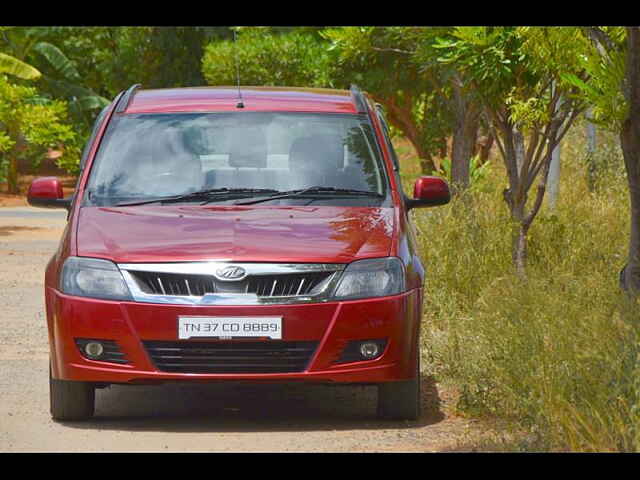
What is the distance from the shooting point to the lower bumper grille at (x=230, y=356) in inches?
296

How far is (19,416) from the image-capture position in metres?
8.26

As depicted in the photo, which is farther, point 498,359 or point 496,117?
point 496,117

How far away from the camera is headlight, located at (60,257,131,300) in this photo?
297 inches

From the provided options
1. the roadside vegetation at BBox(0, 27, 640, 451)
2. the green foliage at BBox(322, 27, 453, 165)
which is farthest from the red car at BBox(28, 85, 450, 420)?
the green foliage at BBox(322, 27, 453, 165)

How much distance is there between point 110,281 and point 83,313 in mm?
218

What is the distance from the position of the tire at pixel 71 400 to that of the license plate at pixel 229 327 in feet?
2.61

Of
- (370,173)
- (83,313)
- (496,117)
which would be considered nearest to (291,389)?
(370,173)

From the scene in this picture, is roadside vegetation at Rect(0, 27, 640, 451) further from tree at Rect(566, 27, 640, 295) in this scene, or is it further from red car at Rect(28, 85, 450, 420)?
red car at Rect(28, 85, 450, 420)

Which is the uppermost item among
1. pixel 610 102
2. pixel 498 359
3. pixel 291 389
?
pixel 610 102

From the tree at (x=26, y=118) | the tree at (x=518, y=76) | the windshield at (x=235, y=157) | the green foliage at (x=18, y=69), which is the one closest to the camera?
the windshield at (x=235, y=157)

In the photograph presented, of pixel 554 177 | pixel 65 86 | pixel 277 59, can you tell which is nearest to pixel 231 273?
pixel 554 177

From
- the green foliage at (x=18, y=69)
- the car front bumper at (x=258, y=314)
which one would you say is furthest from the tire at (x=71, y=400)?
the green foliage at (x=18, y=69)

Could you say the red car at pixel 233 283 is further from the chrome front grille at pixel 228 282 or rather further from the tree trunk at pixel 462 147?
the tree trunk at pixel 462 147
